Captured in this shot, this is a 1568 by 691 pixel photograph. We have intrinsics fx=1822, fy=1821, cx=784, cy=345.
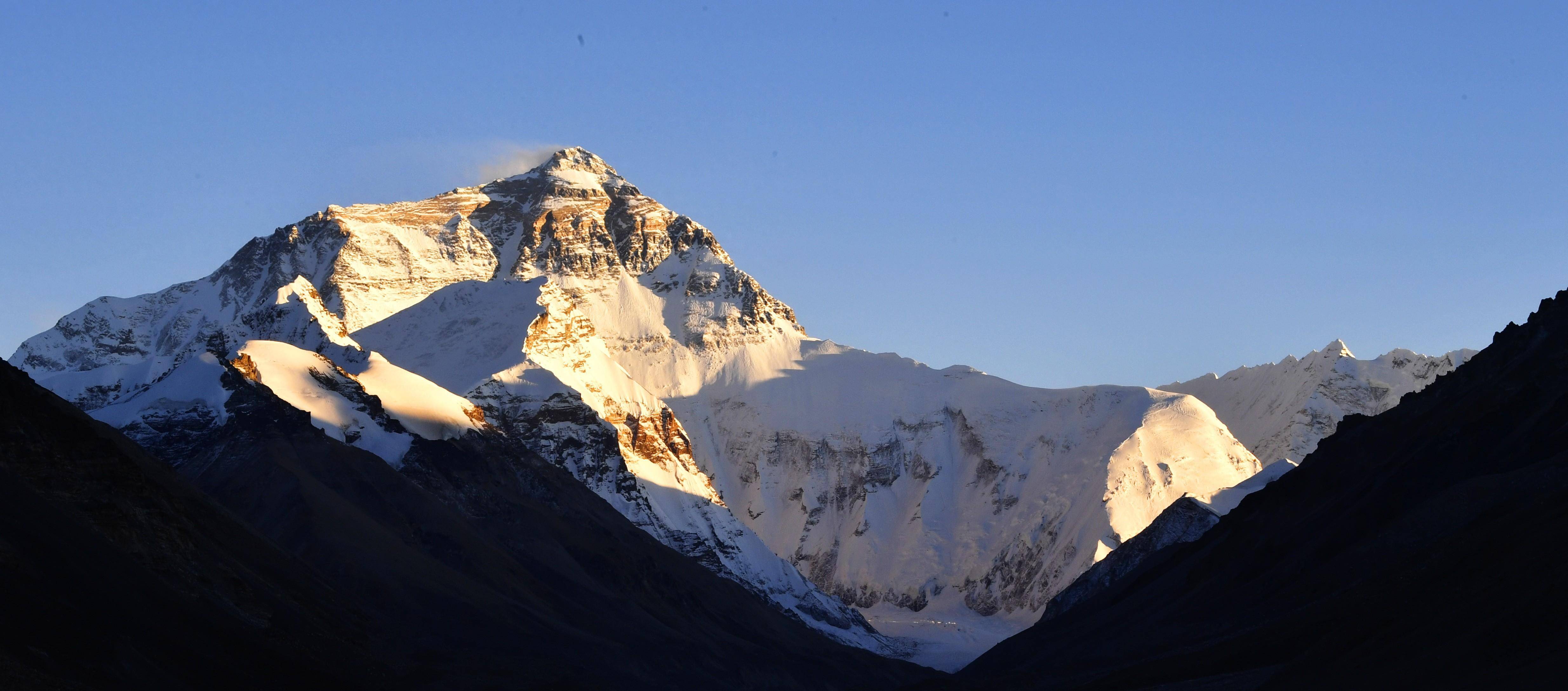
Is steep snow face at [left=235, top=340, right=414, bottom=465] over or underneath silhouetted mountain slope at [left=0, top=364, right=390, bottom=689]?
over

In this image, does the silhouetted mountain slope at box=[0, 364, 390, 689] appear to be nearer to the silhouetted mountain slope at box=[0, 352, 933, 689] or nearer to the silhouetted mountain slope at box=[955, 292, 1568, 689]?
the silhouetted mountain slope at box=[0, 352, 933, 689]

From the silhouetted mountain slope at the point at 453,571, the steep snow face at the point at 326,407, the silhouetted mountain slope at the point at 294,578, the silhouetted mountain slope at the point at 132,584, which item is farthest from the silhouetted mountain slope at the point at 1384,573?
the steep snow face at the point at 326,407

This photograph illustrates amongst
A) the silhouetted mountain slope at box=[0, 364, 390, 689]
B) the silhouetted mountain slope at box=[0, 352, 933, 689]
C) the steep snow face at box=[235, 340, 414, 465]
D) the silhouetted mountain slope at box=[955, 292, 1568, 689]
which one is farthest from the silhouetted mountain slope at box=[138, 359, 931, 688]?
the silhouetted mountain slope at box=[955, 292, 1568, 689]

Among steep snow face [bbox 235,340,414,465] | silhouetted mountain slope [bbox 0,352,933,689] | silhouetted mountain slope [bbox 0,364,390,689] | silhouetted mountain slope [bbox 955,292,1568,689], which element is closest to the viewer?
silhouetted mountain slope [bbox 955,292,1568,689]

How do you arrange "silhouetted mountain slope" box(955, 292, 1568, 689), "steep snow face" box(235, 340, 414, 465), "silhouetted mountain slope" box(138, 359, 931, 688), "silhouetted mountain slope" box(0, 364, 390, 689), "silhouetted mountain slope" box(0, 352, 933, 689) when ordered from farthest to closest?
1. "steep snow face" box(235, 340, 414, 465)
2. "silhouetted mountain slope" box(138, 359, 931, 688)
3. "silhouetted mountain slope" box(0, 352, 933, 689)
4. "silhouetted mountain slope" box(0, 364, 390, 689)
5. "silhouetted mountain slope" box(955, 292, 1568, 689)

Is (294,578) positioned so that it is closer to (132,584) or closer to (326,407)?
(132,584)

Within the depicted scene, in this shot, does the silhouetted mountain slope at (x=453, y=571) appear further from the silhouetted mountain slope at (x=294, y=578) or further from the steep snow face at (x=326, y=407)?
the steep snow face at (x=326, y=407)

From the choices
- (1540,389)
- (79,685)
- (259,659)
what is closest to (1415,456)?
(1540,389)

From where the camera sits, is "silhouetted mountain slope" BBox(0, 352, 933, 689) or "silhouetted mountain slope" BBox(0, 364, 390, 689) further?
"silhouetted mountain slope" BBox(0, 352, 933, 689)
